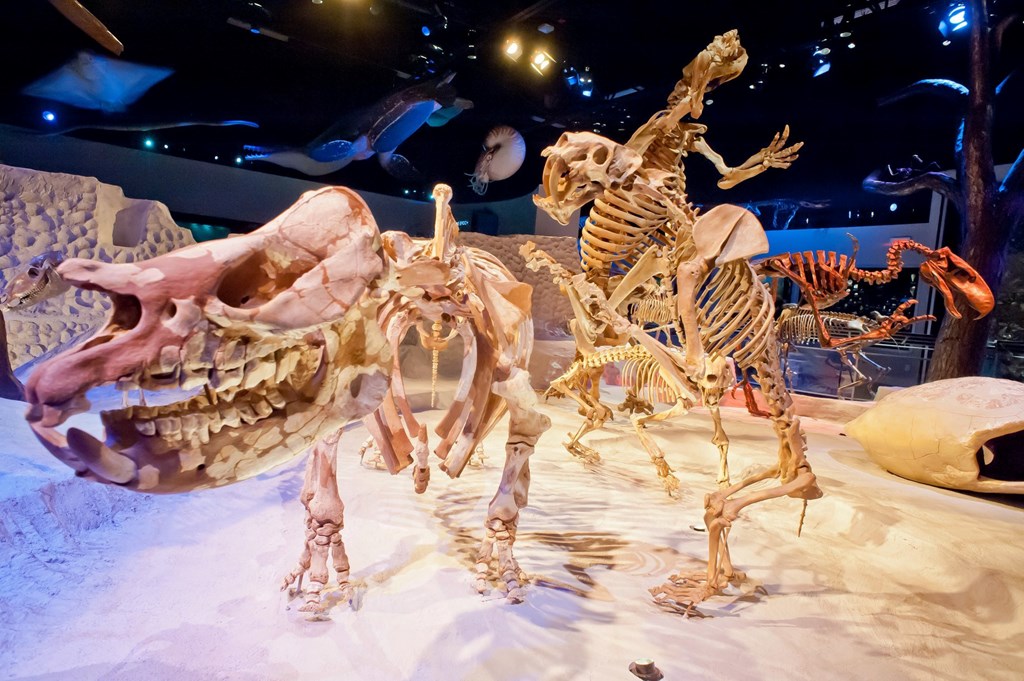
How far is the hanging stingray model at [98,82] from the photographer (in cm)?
411

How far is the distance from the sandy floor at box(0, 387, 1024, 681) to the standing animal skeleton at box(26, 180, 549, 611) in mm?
1298

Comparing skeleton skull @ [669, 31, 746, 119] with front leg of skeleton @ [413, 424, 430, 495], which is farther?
skeleton skull @ [669, 31, 746, 119]

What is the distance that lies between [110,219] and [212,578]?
4.57 metres

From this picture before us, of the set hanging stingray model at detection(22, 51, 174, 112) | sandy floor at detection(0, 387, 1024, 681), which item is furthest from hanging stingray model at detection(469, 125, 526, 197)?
sandy floor at detection(0, 387, 1024, 681)

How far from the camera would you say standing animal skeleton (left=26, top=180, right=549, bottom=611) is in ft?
3.33

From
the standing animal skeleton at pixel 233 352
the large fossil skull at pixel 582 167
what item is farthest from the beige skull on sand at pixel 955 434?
the standing animal skeleton at pixel 233 352

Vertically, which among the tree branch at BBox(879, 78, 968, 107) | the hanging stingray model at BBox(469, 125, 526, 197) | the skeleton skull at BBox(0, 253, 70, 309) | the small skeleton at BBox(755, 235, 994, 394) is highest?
the tree branch at BBox(879, 78, 968, 107)

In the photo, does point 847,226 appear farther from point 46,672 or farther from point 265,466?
point 46,672

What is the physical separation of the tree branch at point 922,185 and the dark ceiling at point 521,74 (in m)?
0.17

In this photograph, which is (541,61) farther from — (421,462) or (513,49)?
(421,462)

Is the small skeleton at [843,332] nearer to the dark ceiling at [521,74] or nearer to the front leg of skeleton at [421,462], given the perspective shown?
the dark ceiling at [521,74]

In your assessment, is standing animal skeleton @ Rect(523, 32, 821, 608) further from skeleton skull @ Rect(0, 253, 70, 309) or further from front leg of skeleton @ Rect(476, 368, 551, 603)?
skeleton skull @ Rect(0, 253, 70, 309)

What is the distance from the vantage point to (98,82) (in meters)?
4.27

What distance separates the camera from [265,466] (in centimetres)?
135
